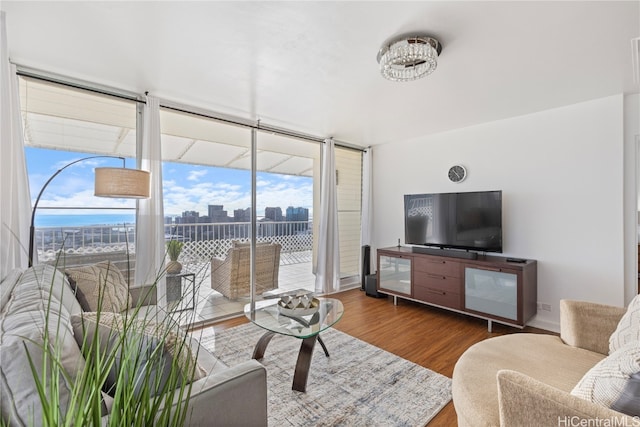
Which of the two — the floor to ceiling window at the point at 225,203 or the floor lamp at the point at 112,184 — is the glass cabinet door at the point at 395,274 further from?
the floor lamp at the point at 112,184

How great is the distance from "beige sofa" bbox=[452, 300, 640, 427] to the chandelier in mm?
1764

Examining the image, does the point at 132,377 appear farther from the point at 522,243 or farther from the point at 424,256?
the point at 522,243

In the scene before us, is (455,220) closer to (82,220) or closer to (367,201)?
(367,201)

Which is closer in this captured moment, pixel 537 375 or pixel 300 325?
pixel 537 375

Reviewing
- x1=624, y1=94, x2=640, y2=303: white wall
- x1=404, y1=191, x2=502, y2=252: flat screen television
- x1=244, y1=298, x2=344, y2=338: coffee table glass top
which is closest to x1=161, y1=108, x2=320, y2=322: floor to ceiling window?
x1=244, y1=298, x2=344, y2=338: coffee table glass top

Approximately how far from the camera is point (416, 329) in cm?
310

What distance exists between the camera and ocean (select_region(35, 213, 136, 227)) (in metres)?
2.44

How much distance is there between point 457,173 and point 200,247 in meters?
3.34

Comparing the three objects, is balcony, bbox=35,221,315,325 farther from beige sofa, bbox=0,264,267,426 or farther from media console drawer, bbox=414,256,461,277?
media console drawer, bbox=414,256,461,277

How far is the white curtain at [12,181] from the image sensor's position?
1.86m

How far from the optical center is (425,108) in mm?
3084

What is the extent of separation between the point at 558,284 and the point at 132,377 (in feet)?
12.5

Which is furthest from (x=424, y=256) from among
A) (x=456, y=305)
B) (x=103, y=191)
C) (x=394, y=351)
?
(x=103, y=191)

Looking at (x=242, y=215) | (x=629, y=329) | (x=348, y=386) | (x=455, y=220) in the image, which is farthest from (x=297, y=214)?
(x=629, y=329)
